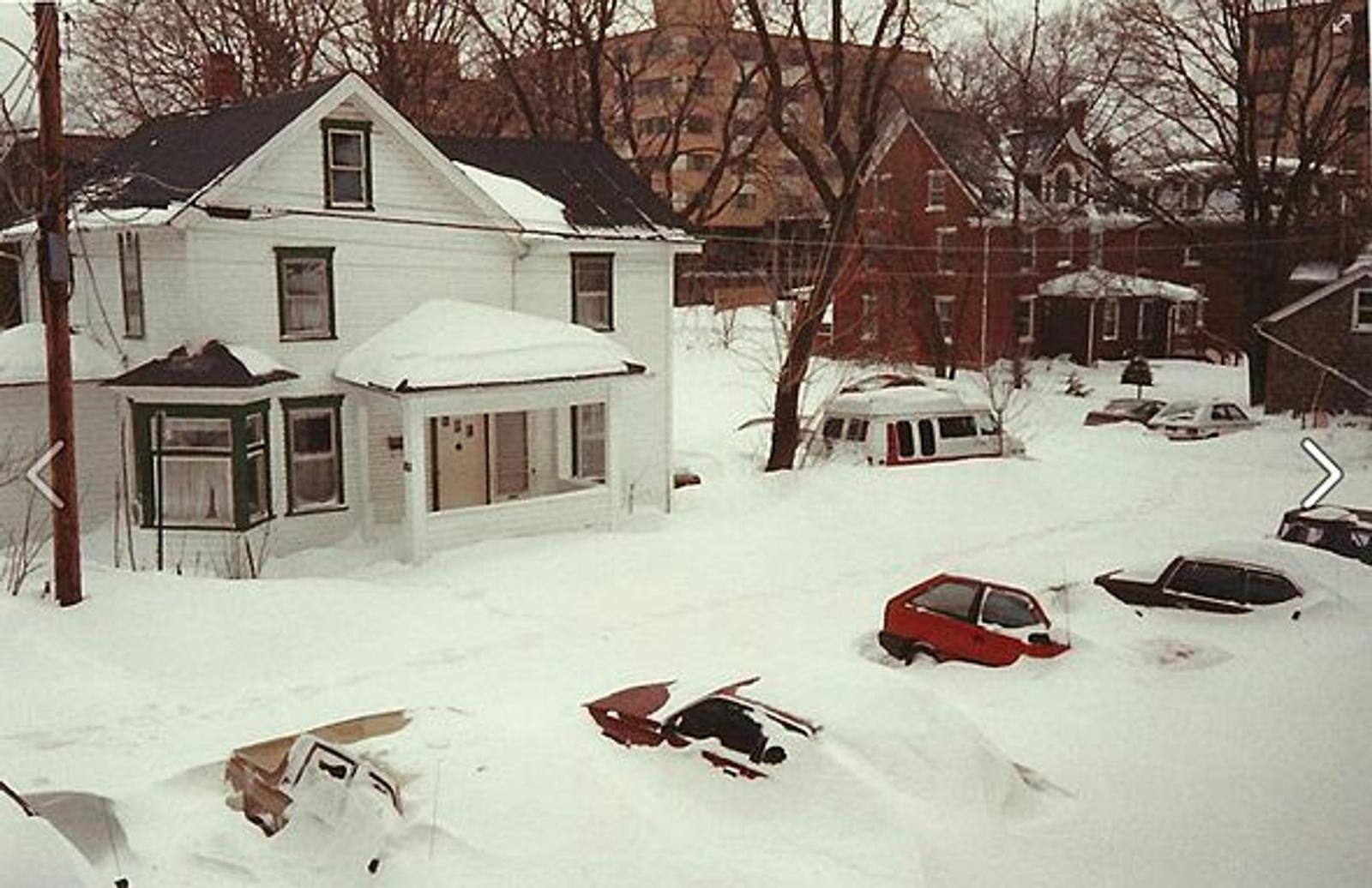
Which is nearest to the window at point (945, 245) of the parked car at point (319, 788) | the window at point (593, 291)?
the parked car at point (319, 788)

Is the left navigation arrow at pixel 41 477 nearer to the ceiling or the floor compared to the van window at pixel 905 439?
nearer to the floor

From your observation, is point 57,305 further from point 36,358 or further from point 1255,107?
point 1255,107

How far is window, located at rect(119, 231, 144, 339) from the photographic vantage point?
5430mm

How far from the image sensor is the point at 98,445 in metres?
5.45

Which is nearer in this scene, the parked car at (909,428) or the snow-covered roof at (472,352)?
the parked car at (909,428)

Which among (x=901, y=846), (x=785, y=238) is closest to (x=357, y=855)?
(x=901, y=846)

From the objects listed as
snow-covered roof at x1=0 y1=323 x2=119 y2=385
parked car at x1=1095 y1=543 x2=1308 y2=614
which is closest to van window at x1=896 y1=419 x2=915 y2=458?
parked car at x1=1095 y1=543 x2=1308 y2=614

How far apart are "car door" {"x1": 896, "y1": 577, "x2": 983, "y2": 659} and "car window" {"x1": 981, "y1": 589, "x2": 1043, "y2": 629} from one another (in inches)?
1.2

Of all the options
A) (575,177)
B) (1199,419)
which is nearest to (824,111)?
(575,177)

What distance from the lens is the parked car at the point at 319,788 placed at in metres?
2.42

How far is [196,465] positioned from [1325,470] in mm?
4485

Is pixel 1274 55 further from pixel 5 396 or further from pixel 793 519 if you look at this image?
pixel 5 396

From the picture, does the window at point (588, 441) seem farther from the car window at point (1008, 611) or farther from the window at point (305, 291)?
the car window at point (1008, 611)

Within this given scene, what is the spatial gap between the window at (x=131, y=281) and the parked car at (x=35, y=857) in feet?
12.4
